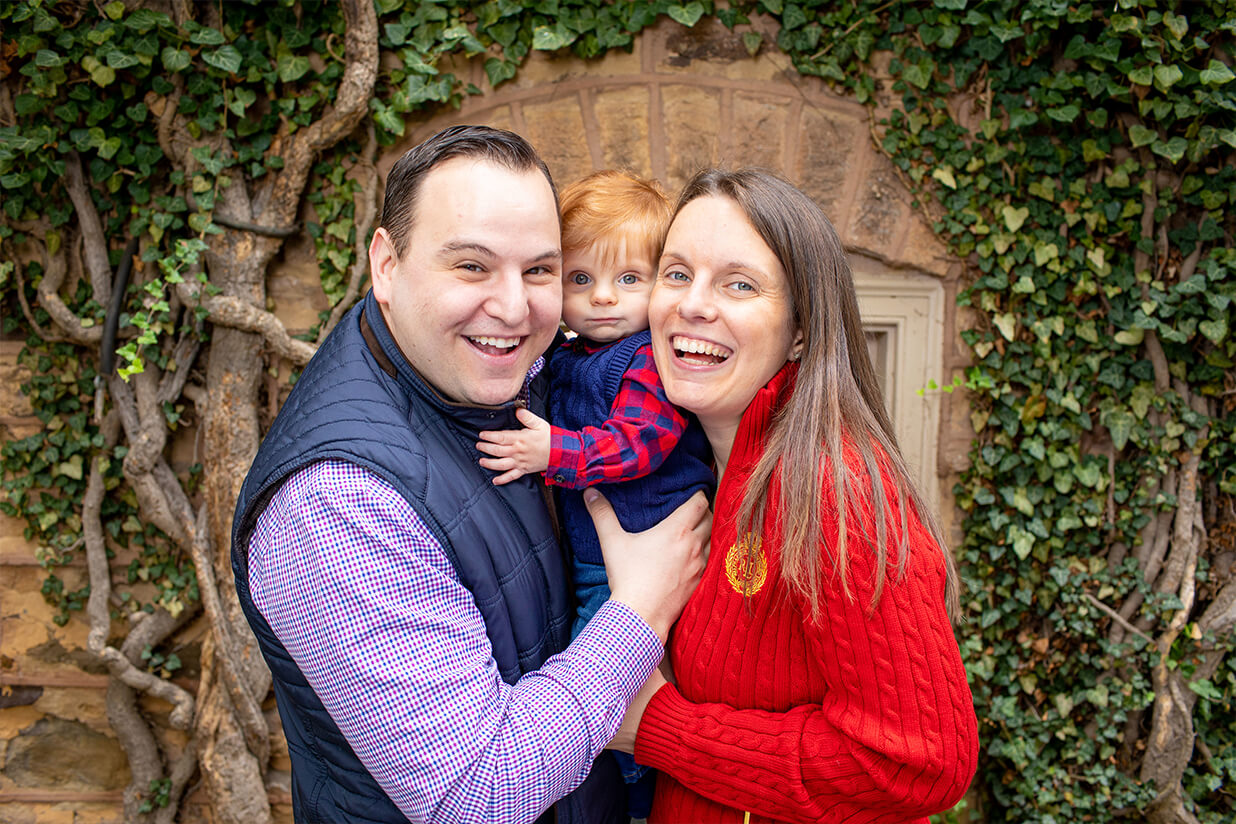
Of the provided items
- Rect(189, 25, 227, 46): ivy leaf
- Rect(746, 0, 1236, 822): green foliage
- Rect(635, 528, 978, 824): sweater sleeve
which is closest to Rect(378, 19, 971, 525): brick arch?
Rect(746, 0, 1236, 822): green foliage

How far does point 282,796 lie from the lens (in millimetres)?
3225

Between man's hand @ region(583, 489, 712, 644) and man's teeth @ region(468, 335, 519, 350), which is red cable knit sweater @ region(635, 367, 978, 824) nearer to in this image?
man's hand @ region(583, 489, 712, 644)

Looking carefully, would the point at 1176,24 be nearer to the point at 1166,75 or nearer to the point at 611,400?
the point at 1166,75

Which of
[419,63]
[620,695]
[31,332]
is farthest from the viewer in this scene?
[31,332]

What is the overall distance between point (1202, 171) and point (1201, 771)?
230 centimetres

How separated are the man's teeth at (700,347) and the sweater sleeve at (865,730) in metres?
0.51

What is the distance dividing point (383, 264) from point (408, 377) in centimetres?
24

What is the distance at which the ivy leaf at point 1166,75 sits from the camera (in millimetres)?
2844

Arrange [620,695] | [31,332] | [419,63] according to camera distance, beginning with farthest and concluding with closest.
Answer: [31,332]
[419,63]
[620,695]

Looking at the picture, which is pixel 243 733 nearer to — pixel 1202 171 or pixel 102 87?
pixel 102 87

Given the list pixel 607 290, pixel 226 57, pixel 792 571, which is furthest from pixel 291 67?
pixel 792 571

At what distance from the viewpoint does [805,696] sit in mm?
1642

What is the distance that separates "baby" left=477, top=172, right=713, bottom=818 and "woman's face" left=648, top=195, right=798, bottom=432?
4.7 inches

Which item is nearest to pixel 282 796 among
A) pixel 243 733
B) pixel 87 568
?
pixel 243 733
